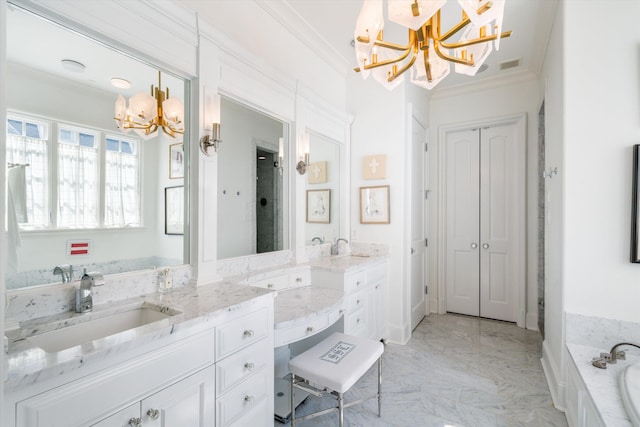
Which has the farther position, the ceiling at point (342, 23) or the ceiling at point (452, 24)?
the ceiling at point (452, 24)

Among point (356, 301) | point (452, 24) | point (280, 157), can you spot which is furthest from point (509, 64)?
point (356, 301)

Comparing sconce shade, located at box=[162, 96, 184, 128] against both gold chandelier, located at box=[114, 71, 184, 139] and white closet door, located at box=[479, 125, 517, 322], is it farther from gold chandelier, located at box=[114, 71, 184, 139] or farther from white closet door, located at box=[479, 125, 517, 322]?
white closet door, located at box=[479, 125, 517, 322]

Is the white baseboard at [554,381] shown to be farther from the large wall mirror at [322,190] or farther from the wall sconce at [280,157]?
the wall sconce at [280,157]

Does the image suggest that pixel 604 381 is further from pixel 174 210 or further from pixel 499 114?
pixel 499 114

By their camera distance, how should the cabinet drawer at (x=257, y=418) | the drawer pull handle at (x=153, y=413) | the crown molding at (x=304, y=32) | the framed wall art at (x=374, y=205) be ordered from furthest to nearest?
1. the framed wall art at (x=374, y=205)
2. the crown molding at (x=304, y=32)
3. the cabinet drawer at (x=257, y=418)
4. the drawer pull handle at (x=153, y=413)

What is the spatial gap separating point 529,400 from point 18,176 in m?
3.43

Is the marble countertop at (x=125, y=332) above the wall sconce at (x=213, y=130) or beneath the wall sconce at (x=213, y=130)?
beneath

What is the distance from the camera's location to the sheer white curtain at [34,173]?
1.33 meters

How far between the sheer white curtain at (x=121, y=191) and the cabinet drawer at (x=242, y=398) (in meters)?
1.05

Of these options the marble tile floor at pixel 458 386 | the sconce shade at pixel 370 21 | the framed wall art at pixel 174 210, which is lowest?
the marble tile floor at pixel 458 386

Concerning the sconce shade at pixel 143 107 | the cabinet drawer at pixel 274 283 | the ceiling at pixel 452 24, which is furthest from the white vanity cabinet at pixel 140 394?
the ceiling at pixel 452 24

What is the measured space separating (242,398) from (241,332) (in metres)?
0.33

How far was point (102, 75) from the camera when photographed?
5.21 feet

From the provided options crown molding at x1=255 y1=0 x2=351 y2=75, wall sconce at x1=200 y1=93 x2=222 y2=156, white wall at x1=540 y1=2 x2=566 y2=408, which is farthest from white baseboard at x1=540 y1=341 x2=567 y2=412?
crown molding at x1=255 y1=0 x2=351 y2=75
